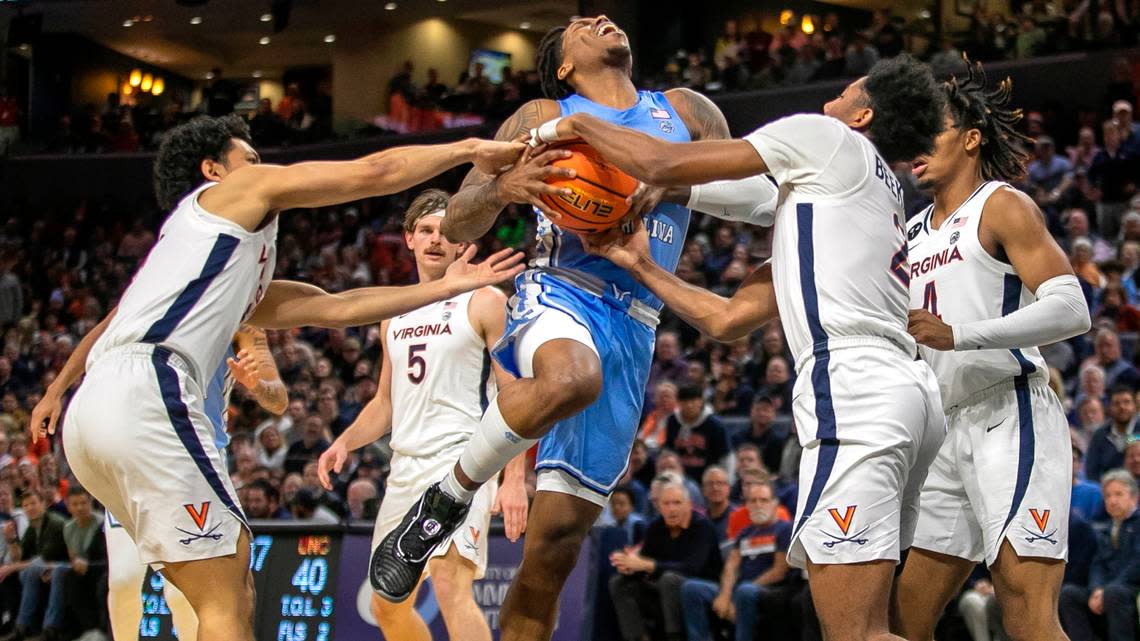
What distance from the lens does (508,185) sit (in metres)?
4.64

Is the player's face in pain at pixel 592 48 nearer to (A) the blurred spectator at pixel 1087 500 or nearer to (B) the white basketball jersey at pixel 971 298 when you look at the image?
(B) the white basketball jersey at pixel 971 298

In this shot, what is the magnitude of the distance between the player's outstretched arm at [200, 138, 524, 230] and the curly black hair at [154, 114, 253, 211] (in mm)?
456

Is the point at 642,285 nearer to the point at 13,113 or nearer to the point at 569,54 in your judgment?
the point at 569,54

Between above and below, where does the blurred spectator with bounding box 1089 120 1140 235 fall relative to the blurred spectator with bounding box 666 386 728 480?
above

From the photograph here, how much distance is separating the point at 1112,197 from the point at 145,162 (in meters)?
17.3

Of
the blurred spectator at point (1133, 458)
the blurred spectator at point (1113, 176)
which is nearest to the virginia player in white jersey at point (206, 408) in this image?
the blurred spectator at point (1133, 458)

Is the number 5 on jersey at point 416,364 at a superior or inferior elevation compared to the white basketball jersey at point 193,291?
inferior

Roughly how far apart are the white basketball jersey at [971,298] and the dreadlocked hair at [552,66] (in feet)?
5.15

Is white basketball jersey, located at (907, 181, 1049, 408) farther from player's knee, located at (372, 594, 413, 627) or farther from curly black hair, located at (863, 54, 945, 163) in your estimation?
player's knee, located at (372, 594, 413, 627)

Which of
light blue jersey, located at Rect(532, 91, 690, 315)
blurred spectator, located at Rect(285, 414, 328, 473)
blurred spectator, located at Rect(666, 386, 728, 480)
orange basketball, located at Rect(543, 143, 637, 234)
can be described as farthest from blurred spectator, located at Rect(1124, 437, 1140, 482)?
blurred spectator, located at Rect(285, 414, 328, 473)

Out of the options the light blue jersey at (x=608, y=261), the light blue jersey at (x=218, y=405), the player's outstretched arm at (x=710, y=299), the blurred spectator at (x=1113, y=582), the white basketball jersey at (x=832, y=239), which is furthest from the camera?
the blurred spectator at (x=1113, y=582)

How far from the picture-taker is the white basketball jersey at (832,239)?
→ 392cm

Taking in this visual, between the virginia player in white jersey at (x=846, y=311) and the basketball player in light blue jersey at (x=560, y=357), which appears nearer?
the virginia player in white jersey at (x=846, y=311)

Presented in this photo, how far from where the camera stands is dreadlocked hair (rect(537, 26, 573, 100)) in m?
5.18
